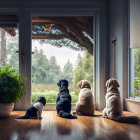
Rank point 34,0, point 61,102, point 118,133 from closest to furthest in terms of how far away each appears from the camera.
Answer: point 118,133 → point 61,102 → point 34,0

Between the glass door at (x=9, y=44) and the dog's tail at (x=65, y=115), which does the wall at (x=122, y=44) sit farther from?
the glass door at (x=9, y=44)

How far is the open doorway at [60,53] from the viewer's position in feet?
11.6

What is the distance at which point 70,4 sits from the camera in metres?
3.47

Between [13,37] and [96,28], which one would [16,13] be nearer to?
[13,37]

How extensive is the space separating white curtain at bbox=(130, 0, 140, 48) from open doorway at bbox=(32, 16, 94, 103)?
718mm

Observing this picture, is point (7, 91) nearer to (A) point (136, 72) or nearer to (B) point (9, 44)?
(B) point (9, 44)

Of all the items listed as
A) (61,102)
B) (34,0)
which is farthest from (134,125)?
(34,0)

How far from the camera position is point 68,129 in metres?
2.21

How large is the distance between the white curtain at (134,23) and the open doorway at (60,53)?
718mm

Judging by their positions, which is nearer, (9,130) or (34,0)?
(9,130)

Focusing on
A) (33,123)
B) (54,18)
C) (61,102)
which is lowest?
(33,123)

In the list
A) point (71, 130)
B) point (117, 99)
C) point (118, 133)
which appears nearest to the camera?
point (118, 133)

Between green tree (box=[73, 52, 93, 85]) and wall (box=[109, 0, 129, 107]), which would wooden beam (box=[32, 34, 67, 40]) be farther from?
wall (box=[109, 0, 129, 107])

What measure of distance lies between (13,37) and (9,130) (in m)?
1.83
